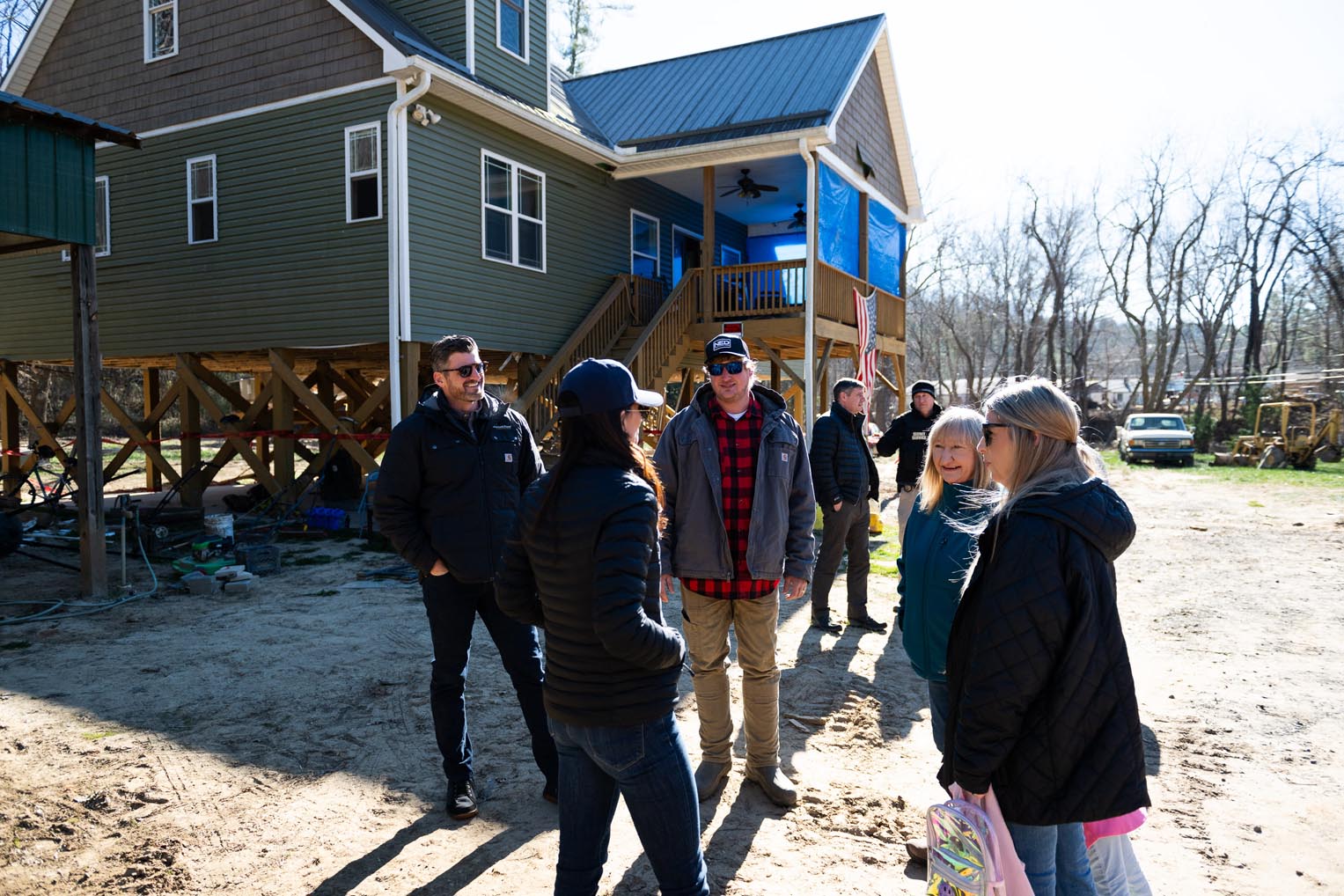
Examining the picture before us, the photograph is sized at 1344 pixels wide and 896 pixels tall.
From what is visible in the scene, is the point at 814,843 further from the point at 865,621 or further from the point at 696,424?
the point at 865,621

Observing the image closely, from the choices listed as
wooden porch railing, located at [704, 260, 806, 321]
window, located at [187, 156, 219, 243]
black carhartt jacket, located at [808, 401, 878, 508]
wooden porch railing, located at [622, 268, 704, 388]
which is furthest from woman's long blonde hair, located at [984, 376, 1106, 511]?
window, located at [187, 156, 219, 243]

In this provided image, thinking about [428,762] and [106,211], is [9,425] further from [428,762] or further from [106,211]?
[428,762]

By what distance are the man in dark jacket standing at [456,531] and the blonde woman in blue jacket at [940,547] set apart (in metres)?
1.53

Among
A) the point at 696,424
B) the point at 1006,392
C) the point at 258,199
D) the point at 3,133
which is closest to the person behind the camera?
the point at 1006,392

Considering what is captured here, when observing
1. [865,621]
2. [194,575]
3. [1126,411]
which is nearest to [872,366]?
[865,621]

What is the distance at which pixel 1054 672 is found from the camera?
2.05 meters

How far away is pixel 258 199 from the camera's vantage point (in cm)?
1166

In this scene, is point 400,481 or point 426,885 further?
point 400,481

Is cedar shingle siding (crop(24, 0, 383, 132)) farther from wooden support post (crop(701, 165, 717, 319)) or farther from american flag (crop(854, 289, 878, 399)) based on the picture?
american flag (crop(854, 289, 878, 399))

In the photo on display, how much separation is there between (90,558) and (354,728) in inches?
186

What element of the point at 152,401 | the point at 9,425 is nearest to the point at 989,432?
the point at 9,425

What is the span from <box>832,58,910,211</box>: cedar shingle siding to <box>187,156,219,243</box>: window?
30.4ft

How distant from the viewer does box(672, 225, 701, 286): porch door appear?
53.2ft

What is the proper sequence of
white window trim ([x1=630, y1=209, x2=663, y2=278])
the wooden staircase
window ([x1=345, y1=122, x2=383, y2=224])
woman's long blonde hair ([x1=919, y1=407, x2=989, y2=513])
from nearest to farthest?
woman's long blonde hair ([x1=919, y1=407, x2=989, y2=513]), window ([x1=345, y1=122, x2=383, y2=224]), the wooden staircase, white window trim ([x1=630, y1=209, x2=663, y2=278])
